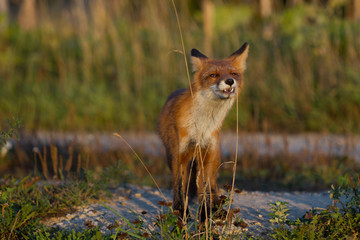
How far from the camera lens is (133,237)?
4.09 m

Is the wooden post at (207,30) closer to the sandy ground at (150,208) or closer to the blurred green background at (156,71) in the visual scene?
the blurred green background at (156,71)

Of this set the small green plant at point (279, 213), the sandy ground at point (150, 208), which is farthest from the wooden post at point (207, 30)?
the small green plant at point (279, 213)

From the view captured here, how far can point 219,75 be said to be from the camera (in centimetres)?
460

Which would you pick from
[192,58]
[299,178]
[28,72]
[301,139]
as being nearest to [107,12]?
[28,72]

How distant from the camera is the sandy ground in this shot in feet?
14.8

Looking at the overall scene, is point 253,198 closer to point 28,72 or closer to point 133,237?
point 133,237

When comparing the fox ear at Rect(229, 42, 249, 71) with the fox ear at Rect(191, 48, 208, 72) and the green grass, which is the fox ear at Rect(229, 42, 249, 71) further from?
the green grass

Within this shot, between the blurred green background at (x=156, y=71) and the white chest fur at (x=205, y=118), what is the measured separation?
15.8 feet

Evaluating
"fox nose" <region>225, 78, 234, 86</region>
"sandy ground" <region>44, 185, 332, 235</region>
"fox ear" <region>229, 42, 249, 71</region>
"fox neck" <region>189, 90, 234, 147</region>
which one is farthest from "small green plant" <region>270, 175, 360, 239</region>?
"fox ear" <region>229, 42, 249, 71</region>

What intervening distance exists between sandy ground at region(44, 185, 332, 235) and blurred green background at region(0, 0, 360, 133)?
13.4 feet

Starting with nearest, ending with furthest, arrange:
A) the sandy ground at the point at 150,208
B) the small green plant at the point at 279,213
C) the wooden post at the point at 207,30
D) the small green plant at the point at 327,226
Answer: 1. the small green plant at the point at 327,226
2. the small green plant at the point at 279,213
3. the sandy ground at the point at 150,208
4. the wooden post at the point at 207,30

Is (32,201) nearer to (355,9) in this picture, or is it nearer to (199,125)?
(199,125)

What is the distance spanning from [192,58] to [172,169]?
3.66ft

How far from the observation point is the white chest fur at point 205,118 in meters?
4.68
